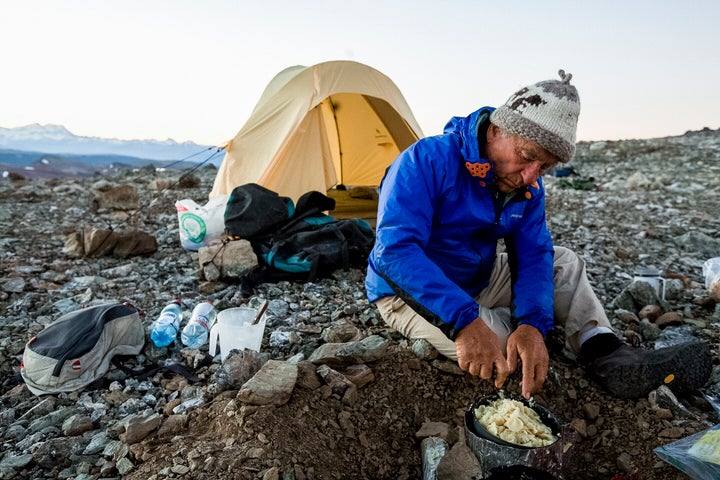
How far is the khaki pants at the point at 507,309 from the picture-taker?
308 cm

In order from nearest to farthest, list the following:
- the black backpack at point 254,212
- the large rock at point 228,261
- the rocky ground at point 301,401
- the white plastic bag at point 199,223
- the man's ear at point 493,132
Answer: the rocky ground at point 301,401 < the man's ear at point 493,132 < the large rock at point 228,261 < the black backpack at point 254,212 < the white plastic bag at point 199,223

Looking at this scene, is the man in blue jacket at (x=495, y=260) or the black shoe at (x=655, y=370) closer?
the man in blue jacket at (x=495, y=260)

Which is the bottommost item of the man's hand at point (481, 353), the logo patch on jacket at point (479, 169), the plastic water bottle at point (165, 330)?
the plastic water bottle at point (165, 330)

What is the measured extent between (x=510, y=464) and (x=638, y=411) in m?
1.11

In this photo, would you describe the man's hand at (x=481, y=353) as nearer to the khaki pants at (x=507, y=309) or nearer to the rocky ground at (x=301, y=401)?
the rocky ground at (x=301, y=401)

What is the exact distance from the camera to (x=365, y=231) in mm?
5656

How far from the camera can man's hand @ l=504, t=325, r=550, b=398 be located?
8.29ft

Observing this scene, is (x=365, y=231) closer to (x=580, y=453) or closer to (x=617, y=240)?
(x=580, y=453)

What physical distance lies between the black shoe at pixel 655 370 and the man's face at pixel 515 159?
3.90ft

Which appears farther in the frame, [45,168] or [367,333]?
[45,168]

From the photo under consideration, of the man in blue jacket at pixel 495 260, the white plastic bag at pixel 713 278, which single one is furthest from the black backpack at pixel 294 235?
the white plastic bag at pixel 713 278

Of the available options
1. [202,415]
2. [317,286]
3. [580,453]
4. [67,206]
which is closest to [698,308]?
[580,453]

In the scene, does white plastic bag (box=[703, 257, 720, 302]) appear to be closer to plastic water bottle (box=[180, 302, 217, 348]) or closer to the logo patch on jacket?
the logo patch on jacket

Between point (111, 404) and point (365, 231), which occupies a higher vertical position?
point (365, 231)
